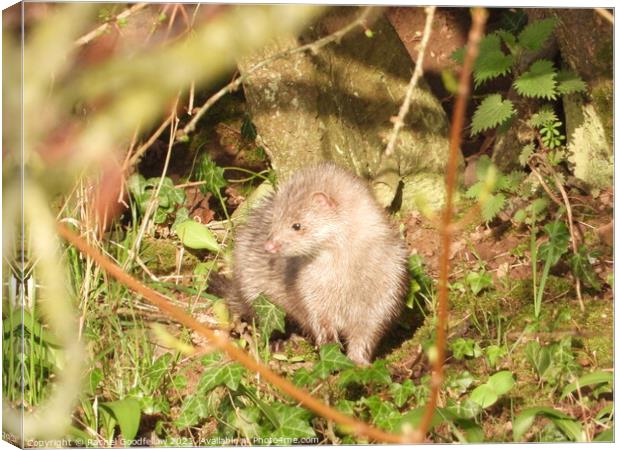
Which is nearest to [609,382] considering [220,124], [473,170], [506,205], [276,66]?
[506,205]

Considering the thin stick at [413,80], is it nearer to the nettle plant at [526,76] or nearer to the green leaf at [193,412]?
the green leaf at [193,412]

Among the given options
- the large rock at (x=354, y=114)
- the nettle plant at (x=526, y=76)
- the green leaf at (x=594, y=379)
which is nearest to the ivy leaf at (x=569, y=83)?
the nettle plant at (x=526, y=76)

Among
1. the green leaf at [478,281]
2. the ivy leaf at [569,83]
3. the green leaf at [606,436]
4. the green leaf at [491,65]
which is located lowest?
the green leaf at [606,436]

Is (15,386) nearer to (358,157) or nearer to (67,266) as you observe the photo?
(67,266)

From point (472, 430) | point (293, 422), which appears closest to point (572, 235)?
point (472, 430)

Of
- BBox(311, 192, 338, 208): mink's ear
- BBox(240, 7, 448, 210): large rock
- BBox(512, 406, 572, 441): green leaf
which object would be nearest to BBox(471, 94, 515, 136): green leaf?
BBox(240, 7, 448, 210): large rock

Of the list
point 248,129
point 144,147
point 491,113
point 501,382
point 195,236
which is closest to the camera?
point 144,147

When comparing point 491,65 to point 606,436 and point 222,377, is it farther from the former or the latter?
point 222,377
